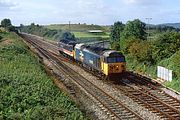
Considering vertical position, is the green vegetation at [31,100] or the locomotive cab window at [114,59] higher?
the locomotive cab window at [114,59]

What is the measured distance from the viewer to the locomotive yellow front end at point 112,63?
124 ft

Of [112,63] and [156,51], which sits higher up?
[156,51]

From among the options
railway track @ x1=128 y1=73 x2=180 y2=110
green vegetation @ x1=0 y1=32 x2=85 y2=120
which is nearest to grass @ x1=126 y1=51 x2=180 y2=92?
railway track @ x1=128 y1=73 x2=180 y2=110

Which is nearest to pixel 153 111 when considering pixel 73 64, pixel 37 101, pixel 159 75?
pixel 37 101

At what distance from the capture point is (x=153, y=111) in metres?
25.7

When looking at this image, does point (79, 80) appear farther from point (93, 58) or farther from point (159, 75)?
point (159, 75)

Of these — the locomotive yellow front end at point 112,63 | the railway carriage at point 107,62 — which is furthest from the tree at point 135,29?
the locomotive yellow front end at point 112,63

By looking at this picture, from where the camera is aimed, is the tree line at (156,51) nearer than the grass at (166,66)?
No

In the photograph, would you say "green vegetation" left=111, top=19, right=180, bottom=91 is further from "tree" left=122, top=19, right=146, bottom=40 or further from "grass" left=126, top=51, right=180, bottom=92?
"tree" left=122, top=19, right=146, bottom=40

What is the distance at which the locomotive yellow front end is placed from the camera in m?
37.8

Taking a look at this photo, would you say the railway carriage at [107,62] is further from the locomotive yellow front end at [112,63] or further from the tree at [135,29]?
Result: the tree at [135,29]

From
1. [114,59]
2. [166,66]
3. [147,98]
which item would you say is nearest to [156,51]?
[166,66]

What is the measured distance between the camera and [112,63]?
3781 centimetres

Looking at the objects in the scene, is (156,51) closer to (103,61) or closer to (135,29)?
(103,61)
